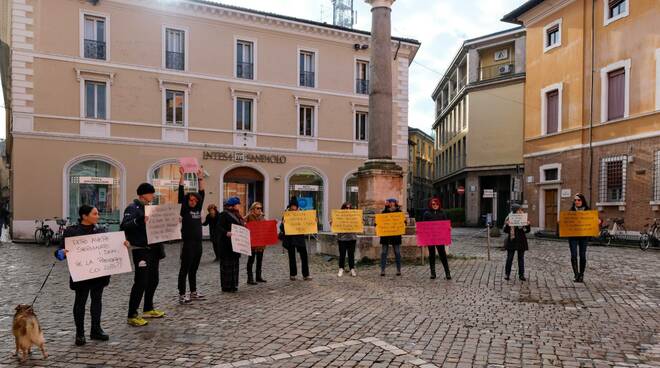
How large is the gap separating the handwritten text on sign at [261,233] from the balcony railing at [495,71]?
Result: 104 feet

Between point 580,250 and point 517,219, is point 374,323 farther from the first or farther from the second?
point 580,250

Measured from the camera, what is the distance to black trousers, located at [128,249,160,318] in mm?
6480

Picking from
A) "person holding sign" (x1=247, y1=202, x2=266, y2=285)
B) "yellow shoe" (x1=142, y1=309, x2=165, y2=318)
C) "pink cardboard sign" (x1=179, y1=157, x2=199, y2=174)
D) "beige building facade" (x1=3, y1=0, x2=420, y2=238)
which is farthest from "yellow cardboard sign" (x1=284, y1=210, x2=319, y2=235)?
"beige building facade" (x1=3, y1=0, x2=420, y2=238)

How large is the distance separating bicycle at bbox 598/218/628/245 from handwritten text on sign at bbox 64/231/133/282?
1958 cm

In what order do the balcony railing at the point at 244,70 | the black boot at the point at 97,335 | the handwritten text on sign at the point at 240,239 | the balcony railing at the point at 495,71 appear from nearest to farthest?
the black boot at the point at 97,335, the handwritten text on sign at the point at 240,239, the balcony railing at the point at 244,70, the balcony railing at the point at 495,71

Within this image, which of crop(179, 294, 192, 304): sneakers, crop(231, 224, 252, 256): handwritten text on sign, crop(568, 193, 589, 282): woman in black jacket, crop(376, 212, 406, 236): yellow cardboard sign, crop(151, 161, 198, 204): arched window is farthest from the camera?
crop(151, 161, 198, 204): arched window

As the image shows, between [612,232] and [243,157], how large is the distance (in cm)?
1730

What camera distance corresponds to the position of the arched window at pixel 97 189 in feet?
73.0

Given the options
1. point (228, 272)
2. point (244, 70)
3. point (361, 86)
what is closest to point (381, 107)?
point (228, 272)

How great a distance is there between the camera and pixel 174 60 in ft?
80.1

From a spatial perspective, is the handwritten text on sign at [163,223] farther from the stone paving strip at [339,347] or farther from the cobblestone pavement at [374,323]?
the stone paving strip at [339,347]

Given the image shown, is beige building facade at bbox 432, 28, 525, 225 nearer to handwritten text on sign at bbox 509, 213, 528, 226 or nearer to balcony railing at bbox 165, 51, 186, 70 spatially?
balcony railing at bbox 165, 51, 186, 70

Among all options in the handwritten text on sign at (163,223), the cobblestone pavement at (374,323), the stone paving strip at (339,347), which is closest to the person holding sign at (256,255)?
the cobblestone pavement at (374,323)

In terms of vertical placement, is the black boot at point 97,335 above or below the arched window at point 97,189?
below
